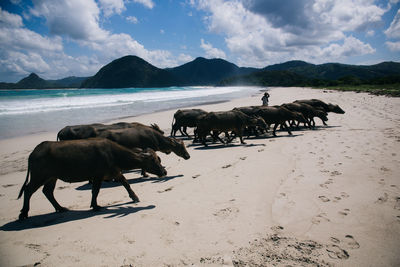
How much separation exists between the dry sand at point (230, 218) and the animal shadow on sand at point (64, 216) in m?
0.02

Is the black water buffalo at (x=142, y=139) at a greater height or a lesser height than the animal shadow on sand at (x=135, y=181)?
greater

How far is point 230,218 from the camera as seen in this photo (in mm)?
4418

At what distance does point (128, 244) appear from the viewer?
375 centimetres

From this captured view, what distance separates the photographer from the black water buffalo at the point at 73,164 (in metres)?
4.81

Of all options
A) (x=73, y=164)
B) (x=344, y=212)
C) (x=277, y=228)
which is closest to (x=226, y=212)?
(x=277, y=228)

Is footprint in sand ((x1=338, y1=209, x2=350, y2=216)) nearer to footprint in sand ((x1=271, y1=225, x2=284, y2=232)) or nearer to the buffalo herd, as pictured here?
footprint in sand ((x1=271, y1=225, x2=284, y2=232))

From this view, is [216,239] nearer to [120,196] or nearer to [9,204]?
[120,196]

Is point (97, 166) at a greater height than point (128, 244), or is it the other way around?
point (97, 166)

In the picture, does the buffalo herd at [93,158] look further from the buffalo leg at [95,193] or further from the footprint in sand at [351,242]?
the footprint in sand at [351,242]

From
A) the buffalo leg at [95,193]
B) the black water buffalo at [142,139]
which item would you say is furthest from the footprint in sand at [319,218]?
the black water buffalo at [142,139]

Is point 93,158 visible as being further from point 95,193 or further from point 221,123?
point 221,123

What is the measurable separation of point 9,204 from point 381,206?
8667 millimetres

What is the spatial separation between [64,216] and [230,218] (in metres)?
3.70

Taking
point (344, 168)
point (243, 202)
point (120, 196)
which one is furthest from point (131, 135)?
point (344, 168)
